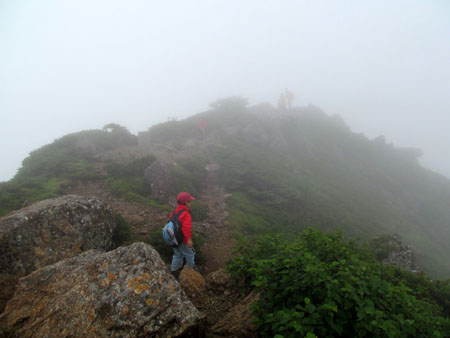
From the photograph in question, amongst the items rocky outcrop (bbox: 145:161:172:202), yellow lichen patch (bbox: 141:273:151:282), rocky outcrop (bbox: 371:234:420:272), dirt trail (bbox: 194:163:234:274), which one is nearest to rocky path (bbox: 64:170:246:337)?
dirt trail (bbox: 194:163:234:274)

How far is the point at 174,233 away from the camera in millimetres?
6926

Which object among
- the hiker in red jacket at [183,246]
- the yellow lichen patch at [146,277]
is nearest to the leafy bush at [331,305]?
the yellow lichen patch at [146,277]

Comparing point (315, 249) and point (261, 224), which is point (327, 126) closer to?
point (261, 224)

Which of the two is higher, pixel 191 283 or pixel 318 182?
pixel 191 283

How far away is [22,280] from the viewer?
4.78 m

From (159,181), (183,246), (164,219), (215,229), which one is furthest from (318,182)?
(183,246)

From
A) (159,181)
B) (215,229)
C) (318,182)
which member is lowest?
(318,182)

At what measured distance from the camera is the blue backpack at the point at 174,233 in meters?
6.88

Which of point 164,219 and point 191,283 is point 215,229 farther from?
point 191,283

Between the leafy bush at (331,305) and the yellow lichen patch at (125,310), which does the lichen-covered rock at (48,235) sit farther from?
the leafy bush at (331,305)

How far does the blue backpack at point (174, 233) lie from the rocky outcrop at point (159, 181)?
24.3 feet

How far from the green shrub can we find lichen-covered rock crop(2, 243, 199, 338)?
3589mm

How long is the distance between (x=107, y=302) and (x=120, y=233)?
498 centimetres

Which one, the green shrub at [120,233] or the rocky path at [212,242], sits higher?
the green shrub at [120,233]
